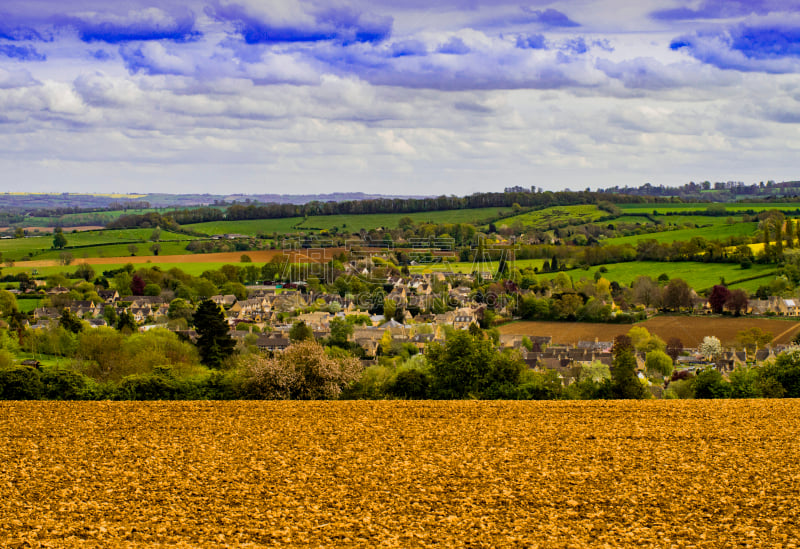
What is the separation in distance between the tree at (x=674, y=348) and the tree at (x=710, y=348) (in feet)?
3.39

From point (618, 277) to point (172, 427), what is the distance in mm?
45601

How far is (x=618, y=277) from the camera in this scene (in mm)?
54156

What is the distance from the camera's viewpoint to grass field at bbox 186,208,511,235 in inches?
3295

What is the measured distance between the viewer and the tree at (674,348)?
35.6 metres

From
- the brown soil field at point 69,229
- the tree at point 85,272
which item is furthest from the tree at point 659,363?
the brown soil field at point 69,229

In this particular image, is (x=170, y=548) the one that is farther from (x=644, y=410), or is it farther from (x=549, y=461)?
(x=644, y=410)

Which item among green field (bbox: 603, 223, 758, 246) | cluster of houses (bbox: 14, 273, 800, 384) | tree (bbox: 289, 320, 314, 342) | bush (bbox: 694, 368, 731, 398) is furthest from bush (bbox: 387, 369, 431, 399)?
green field (bbox: 603, 223, 758, 246)

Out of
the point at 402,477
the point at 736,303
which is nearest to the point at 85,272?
the point at 736,303

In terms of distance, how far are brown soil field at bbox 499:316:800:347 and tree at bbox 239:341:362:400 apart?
24.7 meters

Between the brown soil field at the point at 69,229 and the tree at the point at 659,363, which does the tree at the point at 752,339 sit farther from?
the brown soil field at the point at 69,229

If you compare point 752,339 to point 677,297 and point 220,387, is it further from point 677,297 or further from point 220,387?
point 220,387

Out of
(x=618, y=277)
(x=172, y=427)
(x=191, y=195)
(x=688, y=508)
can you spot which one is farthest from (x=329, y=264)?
(x=191, y=195)

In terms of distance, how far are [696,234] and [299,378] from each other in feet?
182

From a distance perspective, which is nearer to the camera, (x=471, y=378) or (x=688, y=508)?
(x=688, y=508)
